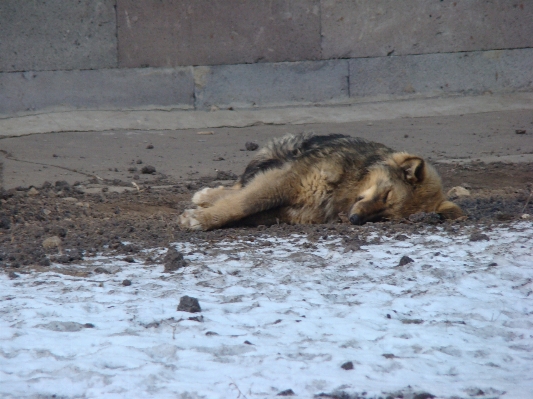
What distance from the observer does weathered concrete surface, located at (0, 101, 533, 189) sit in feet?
25.1

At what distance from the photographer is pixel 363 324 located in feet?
10.9

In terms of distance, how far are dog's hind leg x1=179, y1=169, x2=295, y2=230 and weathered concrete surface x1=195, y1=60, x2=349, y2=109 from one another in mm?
4738

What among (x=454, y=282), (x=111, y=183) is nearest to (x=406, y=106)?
(x=111, y=183)

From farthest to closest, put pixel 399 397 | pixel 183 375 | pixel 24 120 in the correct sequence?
pixel 24 120 < pixel 183 375 < pixel 399 397

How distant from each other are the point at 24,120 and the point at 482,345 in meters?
7.65

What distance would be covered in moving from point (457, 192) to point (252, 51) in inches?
172

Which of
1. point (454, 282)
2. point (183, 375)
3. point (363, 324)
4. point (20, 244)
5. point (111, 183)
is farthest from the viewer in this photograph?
point (111, 183)

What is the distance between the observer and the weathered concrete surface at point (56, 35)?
30.5 feet

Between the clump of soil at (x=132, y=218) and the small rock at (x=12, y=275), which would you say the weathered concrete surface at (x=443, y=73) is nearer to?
the clump of soil at (x=132, y=218)

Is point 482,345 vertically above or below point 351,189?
below

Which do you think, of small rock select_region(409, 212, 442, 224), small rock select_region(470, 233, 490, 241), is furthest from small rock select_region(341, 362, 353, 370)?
small rock select_region(409, 212, 442, 224)

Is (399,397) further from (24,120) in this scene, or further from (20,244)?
(24,120)

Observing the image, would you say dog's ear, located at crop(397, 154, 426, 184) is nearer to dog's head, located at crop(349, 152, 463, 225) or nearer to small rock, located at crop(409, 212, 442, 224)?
dog's head, located at crop(349, 152, 463, 225)

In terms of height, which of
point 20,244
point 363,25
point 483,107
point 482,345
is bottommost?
point 482,345
